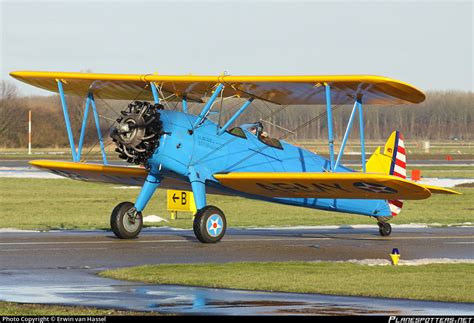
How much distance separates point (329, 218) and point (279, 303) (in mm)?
15728

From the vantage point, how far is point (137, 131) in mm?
17391

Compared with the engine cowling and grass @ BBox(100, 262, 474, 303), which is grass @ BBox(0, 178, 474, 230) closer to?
the engine cowling

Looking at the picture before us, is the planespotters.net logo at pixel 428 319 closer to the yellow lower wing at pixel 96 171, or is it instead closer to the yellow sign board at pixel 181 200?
the yellow lower wing at pixel 96 171

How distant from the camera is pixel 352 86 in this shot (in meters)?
18.5

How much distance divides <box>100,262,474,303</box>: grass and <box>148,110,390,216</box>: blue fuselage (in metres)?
3.75

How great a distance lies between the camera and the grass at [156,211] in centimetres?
2439

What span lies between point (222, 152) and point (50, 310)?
8.96 metres

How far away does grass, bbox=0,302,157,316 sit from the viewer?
31.7ft

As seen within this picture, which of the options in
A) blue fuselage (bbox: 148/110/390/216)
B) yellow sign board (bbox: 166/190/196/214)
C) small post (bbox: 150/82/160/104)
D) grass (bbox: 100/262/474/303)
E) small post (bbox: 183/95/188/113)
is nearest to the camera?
grass (bbox: 100/262/474/303)

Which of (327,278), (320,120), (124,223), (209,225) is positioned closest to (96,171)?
(124,223)

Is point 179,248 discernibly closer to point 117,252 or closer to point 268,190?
point 117,252

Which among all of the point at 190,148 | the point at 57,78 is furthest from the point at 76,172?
the point at 190,148

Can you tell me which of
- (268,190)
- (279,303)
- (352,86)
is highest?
(352,86)

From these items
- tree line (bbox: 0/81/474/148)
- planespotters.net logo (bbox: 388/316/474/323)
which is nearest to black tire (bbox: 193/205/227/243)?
planespotters.net logo (bbox: 388/316/474/323)
